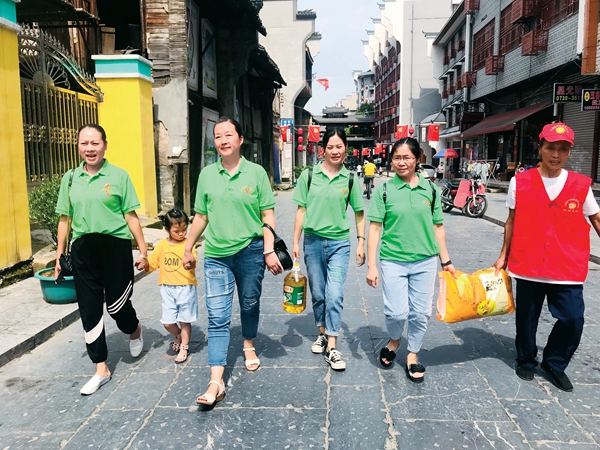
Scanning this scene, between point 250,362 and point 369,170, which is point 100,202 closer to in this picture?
point 250,362

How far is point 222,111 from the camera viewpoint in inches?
597

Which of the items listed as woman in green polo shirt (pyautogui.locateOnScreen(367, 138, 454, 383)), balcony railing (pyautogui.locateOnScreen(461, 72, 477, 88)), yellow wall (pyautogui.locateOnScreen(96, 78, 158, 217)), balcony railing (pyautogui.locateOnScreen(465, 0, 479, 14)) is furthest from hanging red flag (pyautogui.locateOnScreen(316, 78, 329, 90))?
woman in green polo shirt (pyautogui.locateOnScreen(367, 138, 454, 383))

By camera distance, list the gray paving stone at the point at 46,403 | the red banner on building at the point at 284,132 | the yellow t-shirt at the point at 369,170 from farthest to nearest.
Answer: the red banner on building at the point at 284,132
the yellow t-shirt at the point at 369,170
the gray paving stone at the point at 46,403

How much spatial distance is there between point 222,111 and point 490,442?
44.4 feet

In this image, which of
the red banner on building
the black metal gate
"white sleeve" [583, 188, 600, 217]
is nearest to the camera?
"white sleeve" [583, 188, 600, 217]

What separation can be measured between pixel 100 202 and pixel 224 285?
1074 millimetres

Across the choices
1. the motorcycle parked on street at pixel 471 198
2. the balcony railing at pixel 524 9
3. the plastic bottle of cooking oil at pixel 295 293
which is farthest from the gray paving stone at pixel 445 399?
the balcony railing at pixel 524 9

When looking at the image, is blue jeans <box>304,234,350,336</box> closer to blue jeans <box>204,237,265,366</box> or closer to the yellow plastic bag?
blue jeans <box>204,237,265,366</box>

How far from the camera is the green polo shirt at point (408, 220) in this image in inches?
145

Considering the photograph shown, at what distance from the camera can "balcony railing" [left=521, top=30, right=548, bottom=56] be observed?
18281mm

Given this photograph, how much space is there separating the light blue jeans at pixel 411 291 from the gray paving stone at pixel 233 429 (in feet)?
3.07

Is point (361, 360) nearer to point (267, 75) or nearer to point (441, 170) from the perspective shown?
point (267, 75)

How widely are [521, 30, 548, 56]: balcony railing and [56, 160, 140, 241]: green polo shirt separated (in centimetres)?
1869

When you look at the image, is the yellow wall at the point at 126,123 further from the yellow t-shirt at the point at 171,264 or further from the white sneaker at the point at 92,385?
the white sneaker at the point at 92,385
